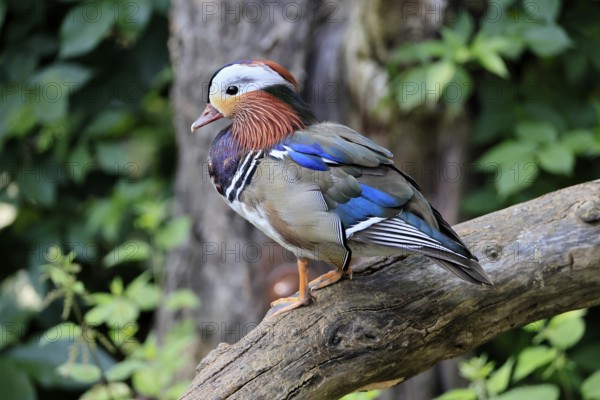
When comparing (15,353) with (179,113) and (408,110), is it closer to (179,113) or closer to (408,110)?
(179,113)

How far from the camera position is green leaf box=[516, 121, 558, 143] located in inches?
111

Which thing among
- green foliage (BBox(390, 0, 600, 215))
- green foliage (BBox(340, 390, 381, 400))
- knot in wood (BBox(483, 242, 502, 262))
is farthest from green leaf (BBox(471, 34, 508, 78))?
green foliage (BBox(340, 390, 381, 400))

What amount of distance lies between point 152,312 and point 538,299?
7.05 feet

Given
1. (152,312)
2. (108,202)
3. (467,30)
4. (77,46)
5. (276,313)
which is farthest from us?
(152,312)

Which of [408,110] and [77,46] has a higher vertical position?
[77,46]

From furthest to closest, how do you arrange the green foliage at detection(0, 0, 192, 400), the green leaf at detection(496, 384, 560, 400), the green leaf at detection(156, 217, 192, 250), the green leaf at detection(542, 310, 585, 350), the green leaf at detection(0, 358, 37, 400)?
1. the green foliage at detection(0, 0, 192, 400)
2. the green leaf at detection(0, 358, 37, 400)
3. the green leaf at detection(156, 217, 192, 250)
4. the green leaf at detection(542, 310, 585, 350)
5. the green leaf at detection(496, 384, 560, 400)

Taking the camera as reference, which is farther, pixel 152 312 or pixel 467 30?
pixel 152 312

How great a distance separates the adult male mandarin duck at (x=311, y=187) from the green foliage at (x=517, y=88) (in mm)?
813

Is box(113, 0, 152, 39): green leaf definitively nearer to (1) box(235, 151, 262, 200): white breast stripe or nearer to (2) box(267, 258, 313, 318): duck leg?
(1) box(235, 151, 262, 200): white breast stripe

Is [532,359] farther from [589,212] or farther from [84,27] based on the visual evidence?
[84,27]

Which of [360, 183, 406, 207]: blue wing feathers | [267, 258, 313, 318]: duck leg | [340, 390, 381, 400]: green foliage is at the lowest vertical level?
[340, 390, 381, 400]: green foliage

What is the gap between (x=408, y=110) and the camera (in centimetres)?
289

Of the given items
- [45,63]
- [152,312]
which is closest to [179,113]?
[45,63]

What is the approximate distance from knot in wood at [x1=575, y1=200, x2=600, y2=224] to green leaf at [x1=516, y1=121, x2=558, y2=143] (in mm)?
830
